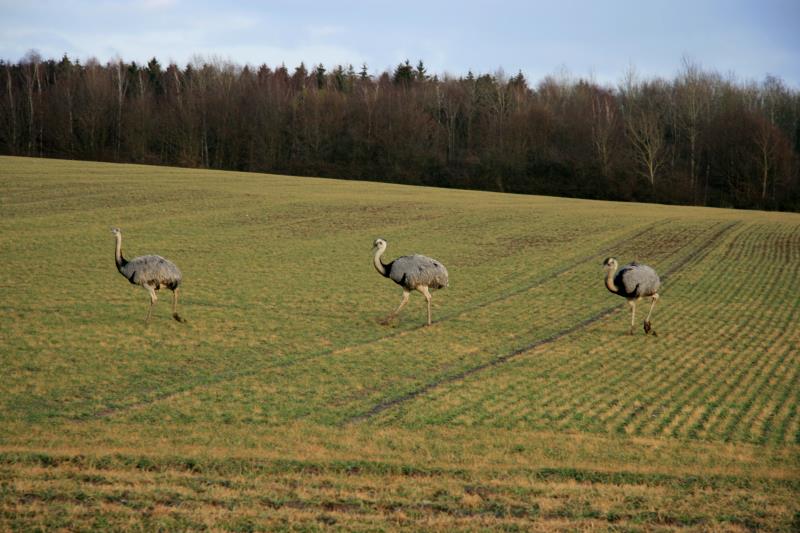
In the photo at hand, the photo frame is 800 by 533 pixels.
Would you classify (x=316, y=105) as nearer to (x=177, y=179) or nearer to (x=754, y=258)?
(x=177, y=179)

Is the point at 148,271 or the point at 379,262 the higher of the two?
the point at 379,262

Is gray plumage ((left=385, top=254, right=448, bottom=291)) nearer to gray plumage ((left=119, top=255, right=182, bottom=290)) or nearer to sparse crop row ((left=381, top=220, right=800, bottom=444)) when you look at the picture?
sparse crop row ((left=381, top=220, right=800, bottom=444))

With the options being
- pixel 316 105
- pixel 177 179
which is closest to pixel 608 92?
pixel 316 105

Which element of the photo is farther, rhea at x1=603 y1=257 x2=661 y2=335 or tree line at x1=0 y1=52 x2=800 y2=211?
tree line at x1=0 y1=52 x2=800 y2=211

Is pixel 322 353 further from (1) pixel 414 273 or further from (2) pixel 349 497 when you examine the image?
(2) pixel 349 497

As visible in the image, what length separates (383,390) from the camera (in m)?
18.3

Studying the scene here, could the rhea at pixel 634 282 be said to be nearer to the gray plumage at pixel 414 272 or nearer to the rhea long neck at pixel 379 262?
the gray plumage at pixel 414 272

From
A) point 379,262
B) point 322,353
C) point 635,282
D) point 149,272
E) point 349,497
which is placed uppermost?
point 379,262

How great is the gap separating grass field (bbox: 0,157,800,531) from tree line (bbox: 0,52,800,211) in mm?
46772

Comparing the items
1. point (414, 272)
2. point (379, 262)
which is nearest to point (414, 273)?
point (414, 272)

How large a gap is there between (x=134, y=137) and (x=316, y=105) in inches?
892

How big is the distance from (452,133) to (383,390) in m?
92.3

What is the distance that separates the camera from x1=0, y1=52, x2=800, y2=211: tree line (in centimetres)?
8800

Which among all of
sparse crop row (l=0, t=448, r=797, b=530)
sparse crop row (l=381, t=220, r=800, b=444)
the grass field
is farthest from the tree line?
sparse crop row (l=0, t=448, r=797, b=530)
